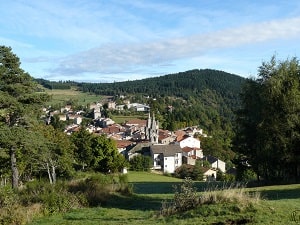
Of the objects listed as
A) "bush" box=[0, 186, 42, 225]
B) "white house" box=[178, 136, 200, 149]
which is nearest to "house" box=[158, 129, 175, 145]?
"white house" box=[178, 136, 200, 149]

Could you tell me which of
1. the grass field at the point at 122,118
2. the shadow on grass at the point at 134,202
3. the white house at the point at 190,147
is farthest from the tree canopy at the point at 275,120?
the grass field at the point at 122,118

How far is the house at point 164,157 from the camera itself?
9200 centimetres

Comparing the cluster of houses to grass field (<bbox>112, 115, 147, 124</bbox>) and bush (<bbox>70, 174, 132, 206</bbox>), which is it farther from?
bush (<bbox>70, 174, 132, 206</bbox>)

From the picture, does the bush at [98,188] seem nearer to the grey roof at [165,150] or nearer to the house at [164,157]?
the house at [164,157]

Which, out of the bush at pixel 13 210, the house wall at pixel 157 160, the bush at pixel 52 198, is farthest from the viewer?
the house wall at pixel 157 160

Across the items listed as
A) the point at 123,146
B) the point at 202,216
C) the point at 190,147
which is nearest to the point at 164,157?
the point at 123,146

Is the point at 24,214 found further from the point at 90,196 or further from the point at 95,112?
the point at 95,112

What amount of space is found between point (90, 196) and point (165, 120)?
13264 cm

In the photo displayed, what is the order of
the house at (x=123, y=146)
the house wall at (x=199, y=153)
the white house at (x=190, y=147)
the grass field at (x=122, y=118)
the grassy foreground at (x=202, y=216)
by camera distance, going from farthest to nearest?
the grass field at (x=122, y=118) < the house wall at (x=199, y=153) < the white house at (x=190, y=147) < the house at (x=123, y=146) < the grassy foreground at (x=202, y=216)

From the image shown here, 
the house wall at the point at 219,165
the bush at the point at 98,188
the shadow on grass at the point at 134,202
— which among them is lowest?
the house wall at the point at 219,165

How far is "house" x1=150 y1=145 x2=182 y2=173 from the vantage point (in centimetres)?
9200

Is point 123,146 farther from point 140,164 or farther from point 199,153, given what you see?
point 140,164

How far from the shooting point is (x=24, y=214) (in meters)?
13.7

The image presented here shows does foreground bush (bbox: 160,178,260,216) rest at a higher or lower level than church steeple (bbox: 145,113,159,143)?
higher
